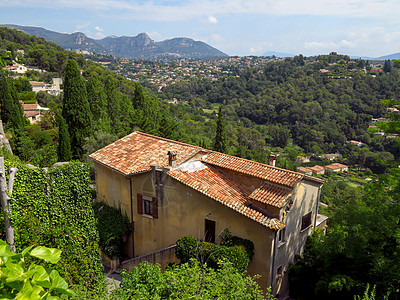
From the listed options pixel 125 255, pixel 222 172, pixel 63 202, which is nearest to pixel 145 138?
pixel 222 172

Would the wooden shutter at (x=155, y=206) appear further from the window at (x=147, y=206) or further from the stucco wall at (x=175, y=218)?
the stucco wall at (x=175, y=218)

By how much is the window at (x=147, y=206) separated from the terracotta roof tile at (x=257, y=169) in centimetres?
351

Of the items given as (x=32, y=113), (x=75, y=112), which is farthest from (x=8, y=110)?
(x=32, y=113)

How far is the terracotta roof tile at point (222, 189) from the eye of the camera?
12553 mm

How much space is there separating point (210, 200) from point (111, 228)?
235 inches

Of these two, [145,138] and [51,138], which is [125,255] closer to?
[145,138]

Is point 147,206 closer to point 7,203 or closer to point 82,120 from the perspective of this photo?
point 7,203

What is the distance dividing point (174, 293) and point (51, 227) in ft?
18.1

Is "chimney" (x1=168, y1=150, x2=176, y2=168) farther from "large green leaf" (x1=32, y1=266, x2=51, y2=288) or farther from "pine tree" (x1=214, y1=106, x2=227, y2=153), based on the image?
"pine tree" (x1=214, y1=106, x2=227, y2=153)

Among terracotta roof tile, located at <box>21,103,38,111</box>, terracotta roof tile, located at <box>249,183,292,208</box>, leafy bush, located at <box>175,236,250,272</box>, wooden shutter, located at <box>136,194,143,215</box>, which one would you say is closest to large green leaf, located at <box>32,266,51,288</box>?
leafy bush, located at <box>175,236,250,272</box>

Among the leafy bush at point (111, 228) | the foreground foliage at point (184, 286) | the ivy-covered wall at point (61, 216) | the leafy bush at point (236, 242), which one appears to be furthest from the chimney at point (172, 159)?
the foreground foliage at point (184, 286)

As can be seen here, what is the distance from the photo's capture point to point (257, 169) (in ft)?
48.5

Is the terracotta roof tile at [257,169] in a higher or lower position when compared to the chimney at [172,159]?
lower

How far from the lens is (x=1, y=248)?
2623 mm
